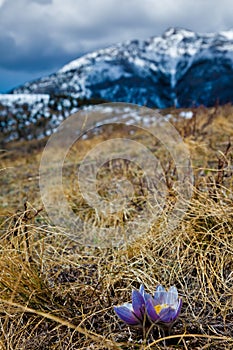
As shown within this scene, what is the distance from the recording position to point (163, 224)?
1.52 metres

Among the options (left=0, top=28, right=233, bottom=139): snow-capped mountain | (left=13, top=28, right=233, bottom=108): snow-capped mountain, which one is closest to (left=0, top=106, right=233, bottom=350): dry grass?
(left=0, top=28, right=233, bottom=139): snow-capped mountain

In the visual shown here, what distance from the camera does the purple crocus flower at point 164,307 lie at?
0.92 m

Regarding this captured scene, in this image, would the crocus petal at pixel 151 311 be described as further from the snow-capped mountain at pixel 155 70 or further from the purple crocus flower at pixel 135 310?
the snow-capped mountain at pixel 155 70

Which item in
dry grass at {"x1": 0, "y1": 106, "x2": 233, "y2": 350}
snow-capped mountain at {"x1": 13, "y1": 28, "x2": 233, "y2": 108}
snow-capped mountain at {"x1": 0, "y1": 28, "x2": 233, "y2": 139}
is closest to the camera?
dry grass at {"x1": 0, "y1": 106, "x2": 233, "y2": 350}

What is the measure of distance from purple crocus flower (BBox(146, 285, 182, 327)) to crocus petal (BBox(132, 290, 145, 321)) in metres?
0.02

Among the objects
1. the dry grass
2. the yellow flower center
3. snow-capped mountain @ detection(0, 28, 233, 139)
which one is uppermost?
snow-capped mountain @ detection(0, 28, 233, 139)

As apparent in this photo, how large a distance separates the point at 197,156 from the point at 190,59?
140 metres

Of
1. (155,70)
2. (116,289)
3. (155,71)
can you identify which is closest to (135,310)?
(116,289)

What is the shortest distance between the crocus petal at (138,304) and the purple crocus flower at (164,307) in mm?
20

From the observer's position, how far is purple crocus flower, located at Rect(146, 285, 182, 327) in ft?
3.01

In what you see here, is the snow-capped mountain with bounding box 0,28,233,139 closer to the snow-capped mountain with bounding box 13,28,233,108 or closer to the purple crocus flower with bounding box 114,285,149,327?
the snow-capped mountain with bounding box 13,28,233,108

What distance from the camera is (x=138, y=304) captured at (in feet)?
3.07

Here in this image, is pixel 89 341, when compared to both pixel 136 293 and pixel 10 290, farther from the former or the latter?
pixel 10 290

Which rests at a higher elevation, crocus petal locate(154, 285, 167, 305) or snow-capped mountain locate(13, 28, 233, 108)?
snow-capped mountain locate(13, 28, 233, 108)
